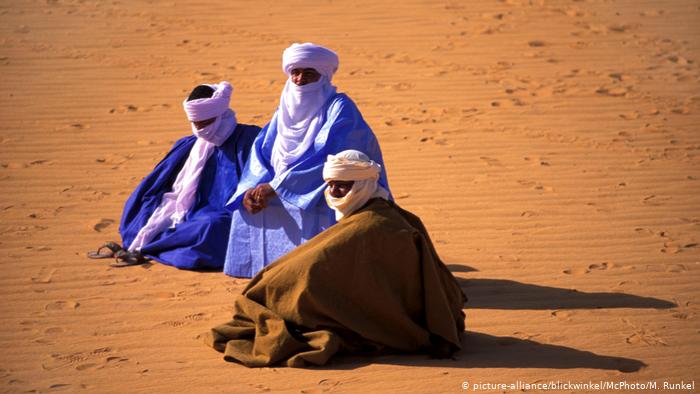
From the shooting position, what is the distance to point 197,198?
7.83 m

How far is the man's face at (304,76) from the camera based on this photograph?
7.16 meters

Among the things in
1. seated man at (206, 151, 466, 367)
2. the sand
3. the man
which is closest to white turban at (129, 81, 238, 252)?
the sand

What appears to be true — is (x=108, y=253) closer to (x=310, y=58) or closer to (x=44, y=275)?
(x=44, y=275)

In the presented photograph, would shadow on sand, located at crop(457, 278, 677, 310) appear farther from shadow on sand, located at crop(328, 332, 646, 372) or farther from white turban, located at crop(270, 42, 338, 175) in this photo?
white turban, located at crop(270, 42, 338, 175)

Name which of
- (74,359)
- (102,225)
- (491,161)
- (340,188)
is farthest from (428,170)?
(74,359)

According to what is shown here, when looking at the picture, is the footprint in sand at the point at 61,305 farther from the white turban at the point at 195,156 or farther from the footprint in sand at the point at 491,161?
the footprint in sand at the point at 491,161

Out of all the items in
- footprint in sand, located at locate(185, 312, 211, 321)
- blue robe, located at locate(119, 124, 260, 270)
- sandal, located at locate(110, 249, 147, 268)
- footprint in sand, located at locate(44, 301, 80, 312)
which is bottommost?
footprint in sand, located at locate(44, 301, 80, 312)

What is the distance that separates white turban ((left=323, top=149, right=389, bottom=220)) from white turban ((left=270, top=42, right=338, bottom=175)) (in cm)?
135

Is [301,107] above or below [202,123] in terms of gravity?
above

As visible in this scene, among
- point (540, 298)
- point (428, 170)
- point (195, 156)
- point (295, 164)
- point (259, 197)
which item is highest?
point (295, 164)

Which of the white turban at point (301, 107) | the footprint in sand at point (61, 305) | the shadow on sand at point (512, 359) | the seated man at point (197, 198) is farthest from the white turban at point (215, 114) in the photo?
the shadow on sand at point (512, 359)

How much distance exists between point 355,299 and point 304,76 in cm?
224

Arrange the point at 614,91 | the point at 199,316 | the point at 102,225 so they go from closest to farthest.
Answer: the point at 199,316 < the point at 102,225 < the point at 614,91

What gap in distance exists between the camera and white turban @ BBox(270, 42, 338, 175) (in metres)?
7.10
